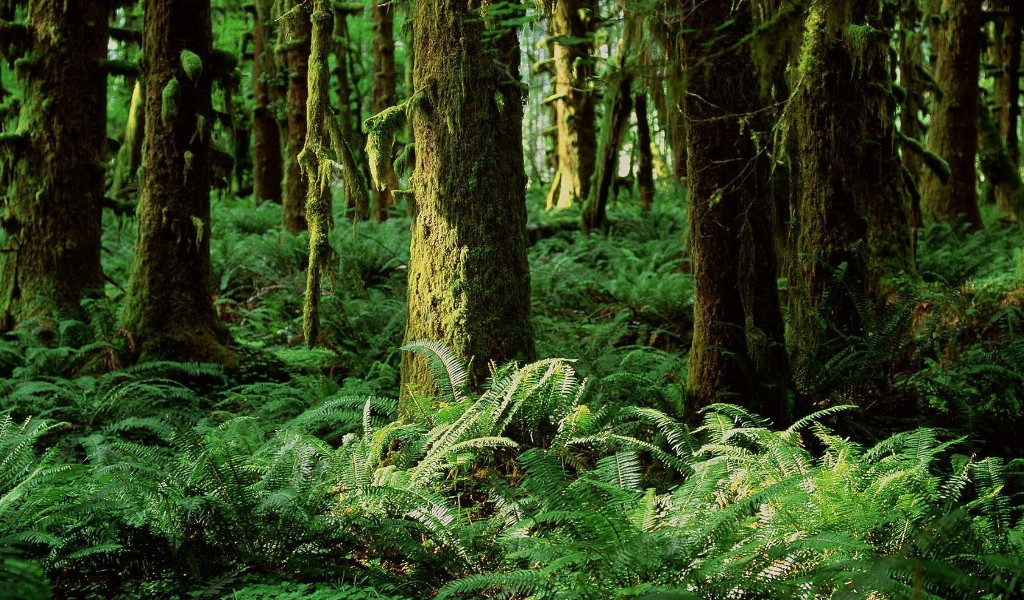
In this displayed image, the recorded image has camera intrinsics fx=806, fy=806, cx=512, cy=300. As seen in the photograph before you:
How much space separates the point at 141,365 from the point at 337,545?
3.54 metres

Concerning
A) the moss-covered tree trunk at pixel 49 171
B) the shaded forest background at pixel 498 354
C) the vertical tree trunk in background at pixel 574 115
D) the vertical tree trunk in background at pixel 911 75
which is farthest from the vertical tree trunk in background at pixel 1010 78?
the moss-covered tree trunk at pixel 49 171

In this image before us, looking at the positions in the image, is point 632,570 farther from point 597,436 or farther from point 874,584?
point 597,436

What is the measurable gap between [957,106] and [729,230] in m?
9.32

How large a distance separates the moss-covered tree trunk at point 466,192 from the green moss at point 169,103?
110 inches

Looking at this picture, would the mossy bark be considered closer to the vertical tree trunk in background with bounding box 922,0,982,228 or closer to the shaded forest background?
the vertical tree trunk in background with bounding box 922,0,982,228

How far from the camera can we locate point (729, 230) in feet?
16.9

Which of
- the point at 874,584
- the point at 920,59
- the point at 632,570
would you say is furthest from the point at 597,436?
the point at 920,59

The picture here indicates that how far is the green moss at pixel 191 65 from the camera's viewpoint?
6.92m

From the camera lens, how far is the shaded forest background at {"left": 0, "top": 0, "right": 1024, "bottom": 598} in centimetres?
348

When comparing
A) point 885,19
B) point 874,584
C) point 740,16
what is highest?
point 885,19

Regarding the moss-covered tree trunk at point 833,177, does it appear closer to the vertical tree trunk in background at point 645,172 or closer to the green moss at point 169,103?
A: the green moss at point 169,103

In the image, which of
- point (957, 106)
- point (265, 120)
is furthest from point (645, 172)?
point (265, 120)

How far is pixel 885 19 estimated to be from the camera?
751 centimetres

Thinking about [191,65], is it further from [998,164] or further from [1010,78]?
[1010,78]
